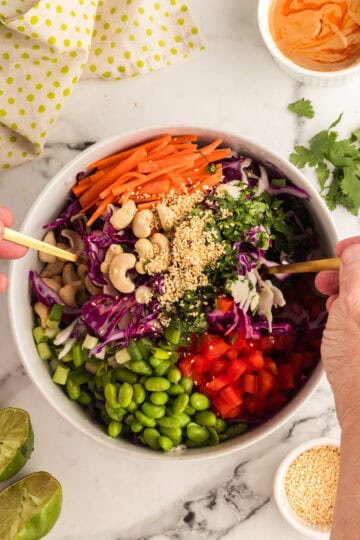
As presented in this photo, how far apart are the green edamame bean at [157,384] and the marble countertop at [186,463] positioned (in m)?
0.40

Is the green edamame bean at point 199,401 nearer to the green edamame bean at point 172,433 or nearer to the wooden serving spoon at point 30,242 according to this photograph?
the green edamame bean at point 172,433

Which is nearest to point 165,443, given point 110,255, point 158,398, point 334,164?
point 158,398

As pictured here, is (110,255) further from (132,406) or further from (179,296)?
(132,406)

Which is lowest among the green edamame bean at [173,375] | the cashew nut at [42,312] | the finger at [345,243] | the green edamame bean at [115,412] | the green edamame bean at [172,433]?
the green edamame bean at [172,433]

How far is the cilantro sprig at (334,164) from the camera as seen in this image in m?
2.26

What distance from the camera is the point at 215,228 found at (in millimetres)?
2033

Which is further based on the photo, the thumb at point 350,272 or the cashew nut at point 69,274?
the cashew nut at point 69,274

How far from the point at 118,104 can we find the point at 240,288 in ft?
2.55

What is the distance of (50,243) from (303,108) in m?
0.92

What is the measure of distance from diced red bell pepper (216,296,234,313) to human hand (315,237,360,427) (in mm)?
341

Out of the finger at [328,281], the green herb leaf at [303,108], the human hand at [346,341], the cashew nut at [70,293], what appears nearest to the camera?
the human hand at [346,341]

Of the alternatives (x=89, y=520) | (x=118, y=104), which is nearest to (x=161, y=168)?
(x=118, y=104)

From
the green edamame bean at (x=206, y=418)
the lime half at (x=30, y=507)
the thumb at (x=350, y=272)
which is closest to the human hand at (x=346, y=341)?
the thumb at (x=350, y=272)

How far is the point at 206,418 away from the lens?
215cm
